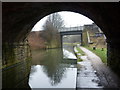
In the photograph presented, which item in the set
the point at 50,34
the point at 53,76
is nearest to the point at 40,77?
the point at 53,76

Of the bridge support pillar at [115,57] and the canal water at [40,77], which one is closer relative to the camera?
the canal water at [40,77]

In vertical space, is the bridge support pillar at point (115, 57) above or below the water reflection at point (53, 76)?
above

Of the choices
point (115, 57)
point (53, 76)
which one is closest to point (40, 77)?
point (53, 76)

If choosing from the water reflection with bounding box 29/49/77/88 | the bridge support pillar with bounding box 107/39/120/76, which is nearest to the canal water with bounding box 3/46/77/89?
the water reflection with bounding box 29/49/77/88

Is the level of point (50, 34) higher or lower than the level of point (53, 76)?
higher

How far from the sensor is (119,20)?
723 centimetres

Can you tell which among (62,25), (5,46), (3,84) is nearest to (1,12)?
(3,84)

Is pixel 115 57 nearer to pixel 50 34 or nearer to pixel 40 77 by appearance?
pixel 40 77

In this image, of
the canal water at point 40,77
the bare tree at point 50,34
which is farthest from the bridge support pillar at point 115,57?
the bare tree at point 50,34

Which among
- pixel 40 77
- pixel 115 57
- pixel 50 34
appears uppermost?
pixel 50 34

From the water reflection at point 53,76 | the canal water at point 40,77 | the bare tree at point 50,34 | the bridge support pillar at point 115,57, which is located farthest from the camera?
the bare tree at point 50,34

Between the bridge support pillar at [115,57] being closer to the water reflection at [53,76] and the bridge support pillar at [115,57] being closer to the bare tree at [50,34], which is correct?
the water reflection at [53,76]

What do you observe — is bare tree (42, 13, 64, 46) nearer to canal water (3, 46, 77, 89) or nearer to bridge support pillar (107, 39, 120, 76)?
canal water (3, 46, 77, 89)

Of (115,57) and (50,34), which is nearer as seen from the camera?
(115,57)
